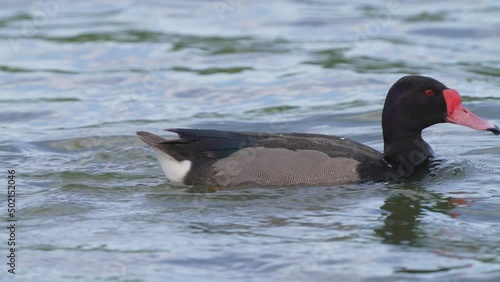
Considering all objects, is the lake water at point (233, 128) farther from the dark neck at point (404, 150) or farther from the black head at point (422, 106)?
the black head at point (422, 106)

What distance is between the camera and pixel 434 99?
448 inches

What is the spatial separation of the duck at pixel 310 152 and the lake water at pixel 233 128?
18cm

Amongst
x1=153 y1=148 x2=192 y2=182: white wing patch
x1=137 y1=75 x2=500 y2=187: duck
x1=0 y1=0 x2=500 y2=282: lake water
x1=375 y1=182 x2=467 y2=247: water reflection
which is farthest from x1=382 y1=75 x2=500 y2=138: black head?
x1=153 y1=148 x2=192 y2=182: white wing patch

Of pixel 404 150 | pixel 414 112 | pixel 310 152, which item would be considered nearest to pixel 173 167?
pixel 310 152

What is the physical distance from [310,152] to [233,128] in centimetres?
359

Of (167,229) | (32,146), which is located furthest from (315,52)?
(167,229)

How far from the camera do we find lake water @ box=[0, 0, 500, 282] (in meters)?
8.90

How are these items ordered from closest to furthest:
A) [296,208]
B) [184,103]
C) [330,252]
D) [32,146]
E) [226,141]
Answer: [330,252] → [296,208] → [226,141] → [32,146] → [184,103]

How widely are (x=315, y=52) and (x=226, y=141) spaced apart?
7.54 metres

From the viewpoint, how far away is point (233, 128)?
1441cm

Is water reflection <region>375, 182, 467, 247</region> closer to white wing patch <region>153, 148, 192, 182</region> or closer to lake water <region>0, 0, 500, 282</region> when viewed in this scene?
lake water <region>0, 0, 500, 282</region>

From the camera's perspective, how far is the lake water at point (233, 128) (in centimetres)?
890

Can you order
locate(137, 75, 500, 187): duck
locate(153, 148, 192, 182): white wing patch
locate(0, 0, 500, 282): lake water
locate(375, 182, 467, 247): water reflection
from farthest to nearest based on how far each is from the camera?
locate(153, 148, 192, 182): white wing patch
locate(137, 75, 500, 187): duck
locate(375, 182, 467, 247): water reflection
locate(0, 0, 500, 282): lake water

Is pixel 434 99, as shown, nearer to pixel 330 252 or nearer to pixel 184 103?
pixel 330 252
